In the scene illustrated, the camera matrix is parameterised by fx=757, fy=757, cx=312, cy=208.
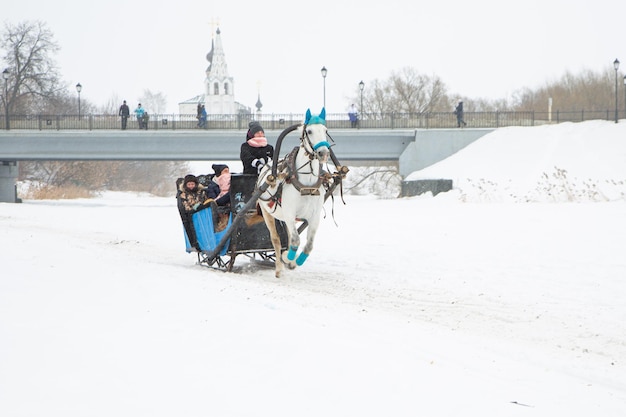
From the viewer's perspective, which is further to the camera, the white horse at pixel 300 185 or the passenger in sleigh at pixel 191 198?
the passenger in sleigh at pixel 191 198

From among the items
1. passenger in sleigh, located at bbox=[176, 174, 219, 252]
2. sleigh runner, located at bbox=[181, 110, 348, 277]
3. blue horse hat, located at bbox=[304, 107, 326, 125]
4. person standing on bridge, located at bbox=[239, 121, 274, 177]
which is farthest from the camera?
passenger in sleigh, located at bbox=[176, 174, 219, 252]

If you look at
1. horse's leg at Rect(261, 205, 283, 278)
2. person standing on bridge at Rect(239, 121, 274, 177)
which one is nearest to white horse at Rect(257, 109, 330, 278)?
horse's leg at Rect(261, 205, 283, 278)

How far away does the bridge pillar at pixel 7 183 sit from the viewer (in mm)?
48500

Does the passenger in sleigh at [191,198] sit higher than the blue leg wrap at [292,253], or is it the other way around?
the passenger in sleigh at [191,198]

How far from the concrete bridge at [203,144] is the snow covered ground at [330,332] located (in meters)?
28.3

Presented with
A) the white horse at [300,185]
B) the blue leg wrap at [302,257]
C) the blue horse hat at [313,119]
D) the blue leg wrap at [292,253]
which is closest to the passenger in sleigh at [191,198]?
the white horse at [300,185]

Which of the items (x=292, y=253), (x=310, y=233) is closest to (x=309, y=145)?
(x=310, y=233)

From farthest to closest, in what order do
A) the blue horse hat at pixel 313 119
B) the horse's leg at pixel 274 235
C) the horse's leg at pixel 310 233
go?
1. the horse's leg at pixel 274 235
2. the horse's leg at pixel 310 233
3. the blue horse hat at pixel 313 119

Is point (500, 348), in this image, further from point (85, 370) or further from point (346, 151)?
point (346, 151)

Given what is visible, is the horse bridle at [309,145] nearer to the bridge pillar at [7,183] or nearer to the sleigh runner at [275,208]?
the sleigh runner at [275,208]

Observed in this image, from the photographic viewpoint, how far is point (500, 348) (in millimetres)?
7758

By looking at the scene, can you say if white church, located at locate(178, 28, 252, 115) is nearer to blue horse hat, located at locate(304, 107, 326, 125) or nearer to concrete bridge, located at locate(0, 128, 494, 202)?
concrete bridge, located at locate(0, 128, 494, 202)

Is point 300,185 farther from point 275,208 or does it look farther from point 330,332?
point 330,332

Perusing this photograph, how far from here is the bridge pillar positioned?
1909 inches
